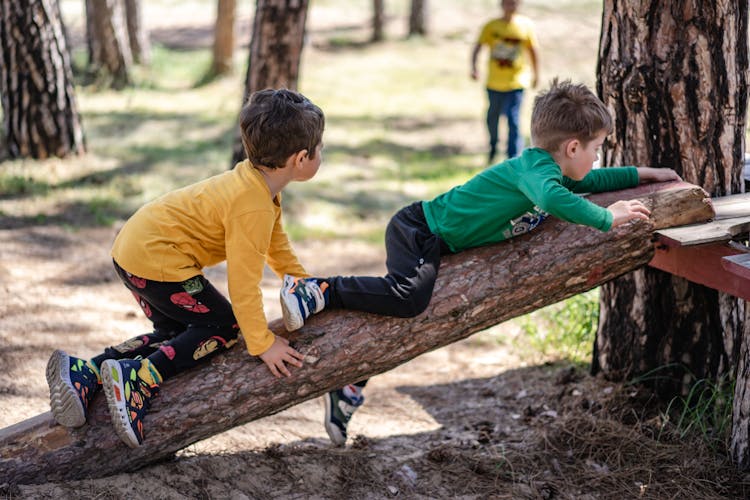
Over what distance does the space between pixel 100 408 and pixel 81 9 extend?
65.8 ft

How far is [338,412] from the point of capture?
422 centimetres

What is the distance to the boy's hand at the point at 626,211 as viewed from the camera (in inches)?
141

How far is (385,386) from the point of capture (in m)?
5.57

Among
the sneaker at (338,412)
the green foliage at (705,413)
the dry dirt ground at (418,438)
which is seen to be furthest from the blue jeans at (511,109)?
the sneaker at (338,412)

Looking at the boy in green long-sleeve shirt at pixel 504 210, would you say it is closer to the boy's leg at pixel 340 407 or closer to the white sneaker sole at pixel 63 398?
the boy's leg at pixel 340 407

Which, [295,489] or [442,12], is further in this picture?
[442,12]

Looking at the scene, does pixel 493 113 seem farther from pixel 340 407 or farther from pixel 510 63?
pixel 340 407

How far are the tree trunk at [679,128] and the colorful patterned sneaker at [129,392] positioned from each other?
2.62 meters

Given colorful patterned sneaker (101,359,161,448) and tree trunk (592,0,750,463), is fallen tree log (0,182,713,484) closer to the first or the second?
colorful patterned sneaker (101,359,161,448)

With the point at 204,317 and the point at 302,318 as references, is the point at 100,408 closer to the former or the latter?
the point at 204,317

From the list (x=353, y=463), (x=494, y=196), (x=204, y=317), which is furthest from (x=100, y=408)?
(x=494, y=196)

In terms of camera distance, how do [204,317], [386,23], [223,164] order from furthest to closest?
1. [386,23]
2. [223,164]
3. [204,317]

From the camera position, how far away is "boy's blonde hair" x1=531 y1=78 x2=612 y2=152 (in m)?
3.71

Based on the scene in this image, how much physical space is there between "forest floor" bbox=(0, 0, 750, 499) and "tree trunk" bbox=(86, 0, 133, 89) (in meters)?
4.83
